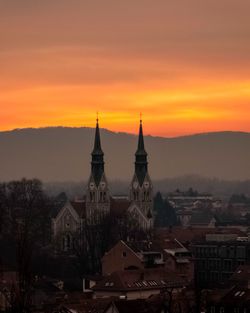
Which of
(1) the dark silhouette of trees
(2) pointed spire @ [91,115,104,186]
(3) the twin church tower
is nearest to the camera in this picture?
(1) the dark silhouette of trees

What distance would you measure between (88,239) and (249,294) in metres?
39.9

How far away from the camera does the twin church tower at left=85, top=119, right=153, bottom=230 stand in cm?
12425

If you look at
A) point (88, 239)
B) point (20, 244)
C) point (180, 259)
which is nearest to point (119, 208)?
point (88, 239)

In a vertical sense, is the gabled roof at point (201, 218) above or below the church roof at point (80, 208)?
below

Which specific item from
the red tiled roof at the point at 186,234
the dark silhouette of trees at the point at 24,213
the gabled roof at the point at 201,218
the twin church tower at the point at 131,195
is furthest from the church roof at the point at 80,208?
the gabled roof at the point at 201,218

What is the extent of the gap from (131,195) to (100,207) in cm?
→ 723

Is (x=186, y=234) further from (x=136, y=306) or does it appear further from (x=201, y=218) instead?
(x=201, y=218)

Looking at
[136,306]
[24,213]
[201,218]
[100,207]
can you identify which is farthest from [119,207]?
[201,218]

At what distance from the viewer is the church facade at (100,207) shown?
118m

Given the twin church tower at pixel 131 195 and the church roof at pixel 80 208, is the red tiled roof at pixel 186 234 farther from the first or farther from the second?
the church roof at pixel 80 208

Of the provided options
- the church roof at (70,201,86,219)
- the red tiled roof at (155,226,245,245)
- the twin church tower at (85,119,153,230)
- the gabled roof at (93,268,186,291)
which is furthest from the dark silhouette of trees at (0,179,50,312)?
the gabled roof at (93,268,186,291)

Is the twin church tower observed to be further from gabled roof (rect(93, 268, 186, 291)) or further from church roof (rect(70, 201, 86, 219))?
gabled roof (rect(93, 268, 186, 291))

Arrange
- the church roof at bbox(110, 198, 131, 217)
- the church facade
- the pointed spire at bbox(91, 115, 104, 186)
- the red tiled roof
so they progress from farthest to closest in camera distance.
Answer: the pointed spire at bbox(91, 115, 104, 186), the church roof at bbox(110, 198, 131, 217), the church facade, the red tiled roof

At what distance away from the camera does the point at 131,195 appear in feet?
439
